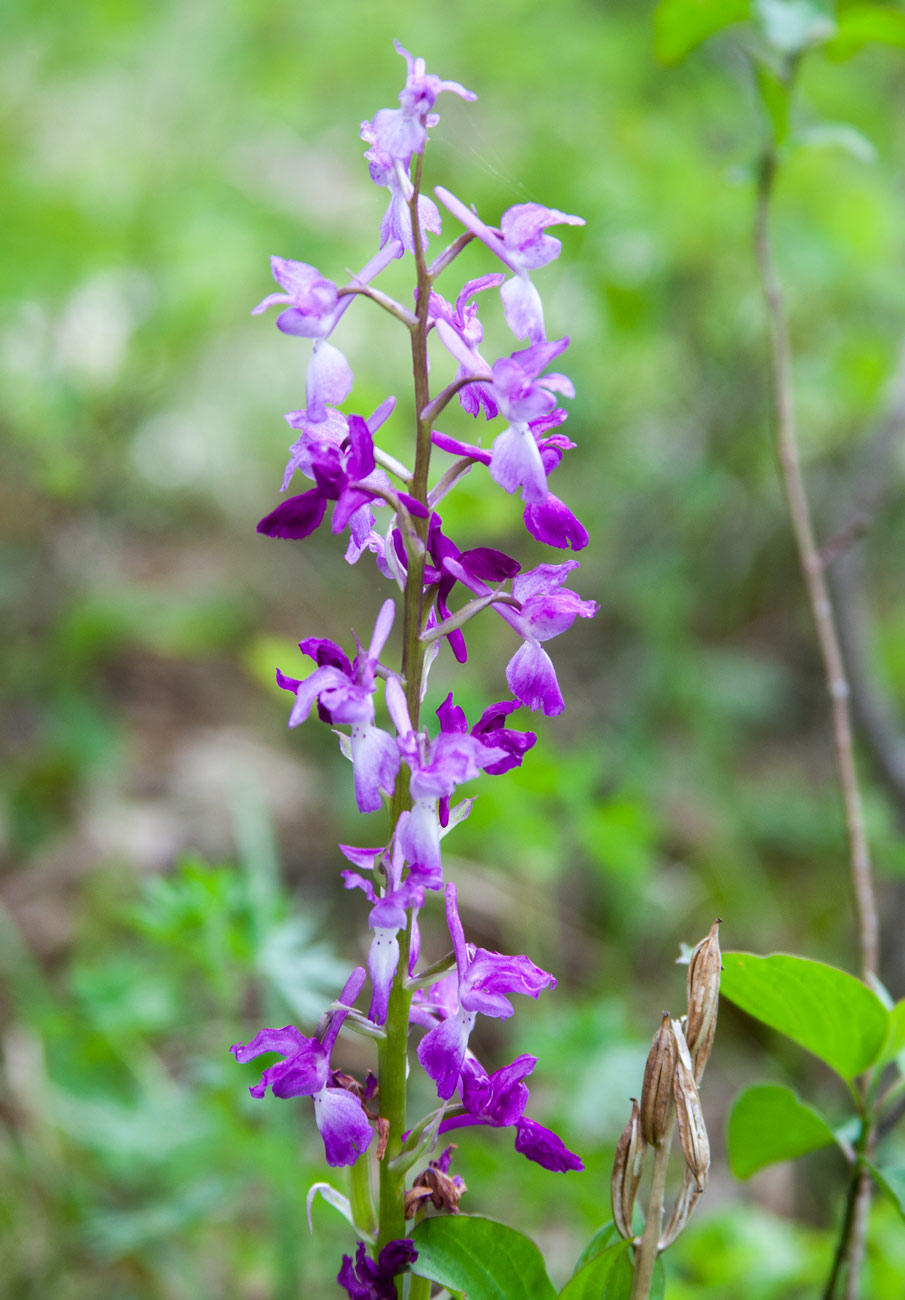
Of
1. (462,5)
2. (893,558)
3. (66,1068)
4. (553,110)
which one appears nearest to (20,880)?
(66,1068)

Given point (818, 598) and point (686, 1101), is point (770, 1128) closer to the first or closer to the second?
point (686, 1101)

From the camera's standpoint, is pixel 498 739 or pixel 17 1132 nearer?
pixel 498 739

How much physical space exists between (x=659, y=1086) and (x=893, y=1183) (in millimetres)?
337

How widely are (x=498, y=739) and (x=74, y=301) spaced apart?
11.0 ft

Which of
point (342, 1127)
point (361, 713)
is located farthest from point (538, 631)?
point (342, 1127)

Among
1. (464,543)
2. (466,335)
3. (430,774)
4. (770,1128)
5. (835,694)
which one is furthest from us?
(464,543)

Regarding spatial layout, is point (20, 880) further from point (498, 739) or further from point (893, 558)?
point (893, 558)

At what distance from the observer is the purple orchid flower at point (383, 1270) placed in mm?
743

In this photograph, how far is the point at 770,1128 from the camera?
961mm

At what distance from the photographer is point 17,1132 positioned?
1815 millimetres

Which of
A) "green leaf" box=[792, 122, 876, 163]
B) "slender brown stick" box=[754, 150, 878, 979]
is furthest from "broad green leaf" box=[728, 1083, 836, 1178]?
"green leaf" box=[792, 122, 876, 163]

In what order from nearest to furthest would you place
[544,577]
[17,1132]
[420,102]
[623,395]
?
[420,102]
[544,577]
[17,1132]
[623,395]

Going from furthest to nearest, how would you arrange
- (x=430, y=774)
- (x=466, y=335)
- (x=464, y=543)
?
1. (x=464, y=543)
2. (x=466, y=335)
3. (x=430, y=774)

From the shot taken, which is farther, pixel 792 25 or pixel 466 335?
pixel 792 25
